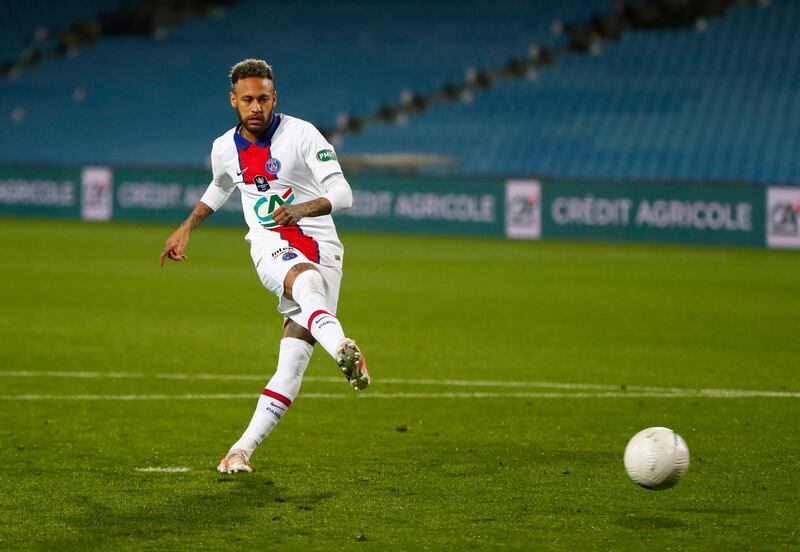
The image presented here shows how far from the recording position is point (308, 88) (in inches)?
1474

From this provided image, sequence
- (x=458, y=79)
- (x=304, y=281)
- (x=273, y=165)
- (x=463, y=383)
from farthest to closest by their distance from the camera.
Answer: (x=458, y=79), (x=463, y=383), (x=273, y=165), (x=304, y=281)

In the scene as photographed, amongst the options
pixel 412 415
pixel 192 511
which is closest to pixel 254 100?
pixel 192 511

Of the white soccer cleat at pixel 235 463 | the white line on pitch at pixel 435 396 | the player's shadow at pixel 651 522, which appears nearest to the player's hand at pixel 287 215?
the white soccer cleat at pixel 235 463

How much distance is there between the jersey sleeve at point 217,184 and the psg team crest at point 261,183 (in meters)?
0.23

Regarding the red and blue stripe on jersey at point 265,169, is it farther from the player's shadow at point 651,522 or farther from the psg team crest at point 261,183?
the player's shadow at point 651,522

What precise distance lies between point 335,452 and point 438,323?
693cm

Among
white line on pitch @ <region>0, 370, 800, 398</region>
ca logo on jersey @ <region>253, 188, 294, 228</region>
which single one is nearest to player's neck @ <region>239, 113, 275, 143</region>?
ca logo on jersey @ <region>253, 188, 294, 228</region>

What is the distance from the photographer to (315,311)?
614 cm

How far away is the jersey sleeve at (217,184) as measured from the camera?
6.72 metres

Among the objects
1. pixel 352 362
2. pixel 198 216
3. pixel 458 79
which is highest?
pixel 458 79

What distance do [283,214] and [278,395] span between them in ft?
3.11

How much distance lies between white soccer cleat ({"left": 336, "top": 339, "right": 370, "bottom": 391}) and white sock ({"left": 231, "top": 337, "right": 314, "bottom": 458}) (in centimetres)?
73

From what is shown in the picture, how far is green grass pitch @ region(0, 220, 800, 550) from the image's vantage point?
5430mm

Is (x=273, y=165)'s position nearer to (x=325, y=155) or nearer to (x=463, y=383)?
(x=325, y=155)
